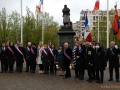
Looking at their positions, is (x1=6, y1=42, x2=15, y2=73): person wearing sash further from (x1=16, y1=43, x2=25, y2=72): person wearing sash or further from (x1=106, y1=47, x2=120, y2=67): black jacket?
(x1=106, y1=47, x2=120, y2=67): black jacket

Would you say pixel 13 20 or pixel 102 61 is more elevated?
pixel 13 20

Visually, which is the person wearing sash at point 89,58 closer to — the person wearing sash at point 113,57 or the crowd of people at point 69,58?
the crowd of people at point 69,58

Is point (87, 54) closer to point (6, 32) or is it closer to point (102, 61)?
point (102, 61)

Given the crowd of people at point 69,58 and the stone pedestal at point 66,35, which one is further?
the stone pedestal at point 66,35

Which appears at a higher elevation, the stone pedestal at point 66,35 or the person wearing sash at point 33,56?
the stone pedestal at point 66,35

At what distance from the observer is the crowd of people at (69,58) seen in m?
15.1

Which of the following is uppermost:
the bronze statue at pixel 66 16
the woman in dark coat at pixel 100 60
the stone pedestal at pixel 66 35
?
the bronze statue at pixel 66 16

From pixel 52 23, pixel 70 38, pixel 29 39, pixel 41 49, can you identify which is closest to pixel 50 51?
pixel 41 49

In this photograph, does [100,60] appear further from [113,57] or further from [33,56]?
[33,56]

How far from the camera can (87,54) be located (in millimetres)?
15414

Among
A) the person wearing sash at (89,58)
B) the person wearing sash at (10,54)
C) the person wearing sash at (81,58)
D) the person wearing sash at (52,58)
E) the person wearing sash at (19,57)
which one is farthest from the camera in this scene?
the person wearing sash at (19,57)

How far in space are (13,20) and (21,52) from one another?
120 ft

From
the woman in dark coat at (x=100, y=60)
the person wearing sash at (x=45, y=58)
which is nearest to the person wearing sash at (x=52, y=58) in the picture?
the person wearing sash at (x=45, y=58)

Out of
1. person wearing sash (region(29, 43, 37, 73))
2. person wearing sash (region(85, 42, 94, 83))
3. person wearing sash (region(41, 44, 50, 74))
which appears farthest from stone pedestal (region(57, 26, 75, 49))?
person wearing sash (region(85, 42, 94, 83))
